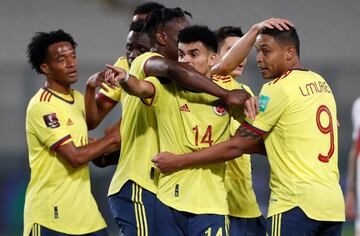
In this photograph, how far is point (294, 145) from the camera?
589 cm

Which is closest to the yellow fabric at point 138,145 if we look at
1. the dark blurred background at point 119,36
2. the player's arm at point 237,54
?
the player's arm at point 237,54

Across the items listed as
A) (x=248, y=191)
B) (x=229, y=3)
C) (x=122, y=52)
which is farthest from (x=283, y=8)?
(x=248, y=191)

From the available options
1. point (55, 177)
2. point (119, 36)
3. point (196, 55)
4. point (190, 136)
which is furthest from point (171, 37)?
point (119, 36)

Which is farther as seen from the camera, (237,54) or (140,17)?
(140,17)

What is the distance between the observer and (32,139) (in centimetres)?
721

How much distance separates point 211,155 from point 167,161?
28 cm

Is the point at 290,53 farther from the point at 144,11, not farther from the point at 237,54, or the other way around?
the point at 144,11

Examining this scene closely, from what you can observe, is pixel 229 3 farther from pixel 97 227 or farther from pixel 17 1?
pixel 97 227

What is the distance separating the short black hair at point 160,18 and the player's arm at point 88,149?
81 centimetres

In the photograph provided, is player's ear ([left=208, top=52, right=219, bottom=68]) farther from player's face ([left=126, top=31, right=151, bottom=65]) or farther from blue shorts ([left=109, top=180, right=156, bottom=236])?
blue shorts ([left=109, top=180, right=156, bottom=236])

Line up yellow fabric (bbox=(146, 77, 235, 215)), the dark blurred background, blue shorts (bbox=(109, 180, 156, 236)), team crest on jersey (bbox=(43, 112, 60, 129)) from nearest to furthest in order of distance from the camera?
yellow fabric (bbox=(146, 77, 235, 215)) < blue shorts (bbox=(109, 180, 156, 236)) < team crest on jersey (bbox=(43, 112, 60, 129)) < the dark blurred background

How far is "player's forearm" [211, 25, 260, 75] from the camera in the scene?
662 centimetres

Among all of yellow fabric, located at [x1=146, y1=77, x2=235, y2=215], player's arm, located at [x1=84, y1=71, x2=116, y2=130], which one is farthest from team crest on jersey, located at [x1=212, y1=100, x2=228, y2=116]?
player's arm, located at [x1=84, y1=71, x2=116, y2=130]

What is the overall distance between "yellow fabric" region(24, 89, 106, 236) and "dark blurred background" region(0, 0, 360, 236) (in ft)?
20.5
